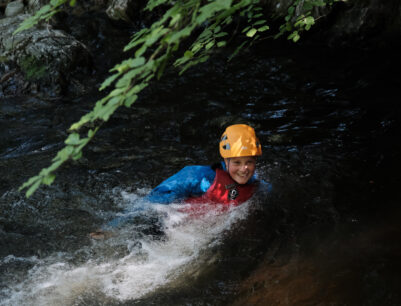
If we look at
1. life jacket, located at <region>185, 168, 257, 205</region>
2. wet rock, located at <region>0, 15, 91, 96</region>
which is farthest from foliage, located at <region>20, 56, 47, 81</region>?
life jacket, located at <region>185, 168, 257, 205</region>

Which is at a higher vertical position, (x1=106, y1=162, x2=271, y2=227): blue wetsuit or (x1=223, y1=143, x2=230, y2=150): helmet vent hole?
(x1=223, y1=143, x2=230, y2=150): helmet vent hole

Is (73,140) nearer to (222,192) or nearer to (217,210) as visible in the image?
(222,192)

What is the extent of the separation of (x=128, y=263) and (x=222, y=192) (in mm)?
1376

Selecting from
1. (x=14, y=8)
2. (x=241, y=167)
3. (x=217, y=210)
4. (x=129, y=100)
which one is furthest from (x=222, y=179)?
(x=14, y=8)

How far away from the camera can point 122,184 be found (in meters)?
6.41

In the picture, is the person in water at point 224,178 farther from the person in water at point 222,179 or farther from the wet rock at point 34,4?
the wet rock at point 34,4

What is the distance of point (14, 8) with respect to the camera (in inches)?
633

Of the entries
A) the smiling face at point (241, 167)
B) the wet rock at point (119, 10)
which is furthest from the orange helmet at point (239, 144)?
the wet rock at point (119, 10)

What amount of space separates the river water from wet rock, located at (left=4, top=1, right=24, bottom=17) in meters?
7.72

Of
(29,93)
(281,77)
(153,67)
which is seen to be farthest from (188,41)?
(153,67)

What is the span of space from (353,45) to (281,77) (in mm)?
2228

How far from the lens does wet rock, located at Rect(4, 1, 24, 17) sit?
16.0 m

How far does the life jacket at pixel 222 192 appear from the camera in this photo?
538 cm

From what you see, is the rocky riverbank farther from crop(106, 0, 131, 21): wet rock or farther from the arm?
the arm
